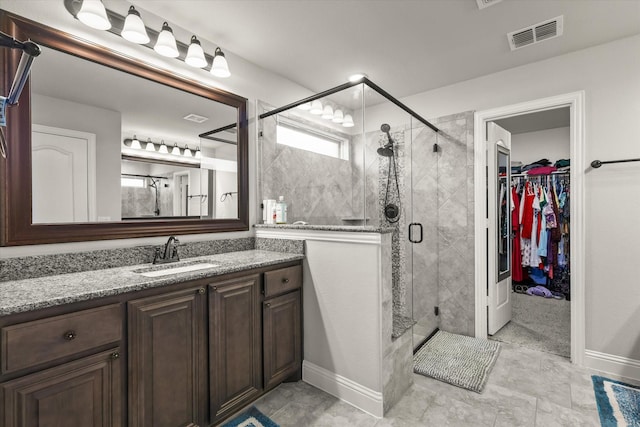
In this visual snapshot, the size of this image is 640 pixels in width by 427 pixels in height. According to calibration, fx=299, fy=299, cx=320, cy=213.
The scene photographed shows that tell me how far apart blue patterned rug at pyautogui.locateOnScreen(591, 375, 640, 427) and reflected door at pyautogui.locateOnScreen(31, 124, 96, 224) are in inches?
126

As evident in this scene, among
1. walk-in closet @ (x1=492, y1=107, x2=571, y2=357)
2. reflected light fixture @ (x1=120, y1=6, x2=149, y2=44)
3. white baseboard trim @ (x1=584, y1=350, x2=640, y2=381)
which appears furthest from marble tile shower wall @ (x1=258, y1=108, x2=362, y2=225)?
walk-in closet @ (x1=492, y1=107, x2=571, y2=357)

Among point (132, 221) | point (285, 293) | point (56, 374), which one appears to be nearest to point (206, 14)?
point (132, 221)

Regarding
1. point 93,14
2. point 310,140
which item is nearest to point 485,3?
point 310,140

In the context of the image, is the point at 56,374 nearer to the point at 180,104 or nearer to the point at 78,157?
the point at 78,157

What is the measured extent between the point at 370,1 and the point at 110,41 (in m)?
1.58

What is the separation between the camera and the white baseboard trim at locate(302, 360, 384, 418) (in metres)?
1.81

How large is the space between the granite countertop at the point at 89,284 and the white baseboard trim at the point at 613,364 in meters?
2.53

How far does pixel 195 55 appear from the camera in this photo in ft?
6.47

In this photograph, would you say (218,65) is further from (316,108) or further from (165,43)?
(316,108)

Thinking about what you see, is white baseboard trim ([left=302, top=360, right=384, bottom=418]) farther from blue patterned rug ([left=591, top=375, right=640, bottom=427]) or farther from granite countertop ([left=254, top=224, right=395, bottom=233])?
blue patterned rug ([left=591, top=375, right=640, bottom=427])

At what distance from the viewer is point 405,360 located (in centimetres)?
204

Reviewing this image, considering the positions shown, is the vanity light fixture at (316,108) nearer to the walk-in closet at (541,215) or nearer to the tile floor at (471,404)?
the tile floor at (471,404)

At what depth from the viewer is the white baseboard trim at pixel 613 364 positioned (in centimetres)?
218

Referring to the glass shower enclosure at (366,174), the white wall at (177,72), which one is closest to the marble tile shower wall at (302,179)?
the glass shower enclosure at (366,174)
